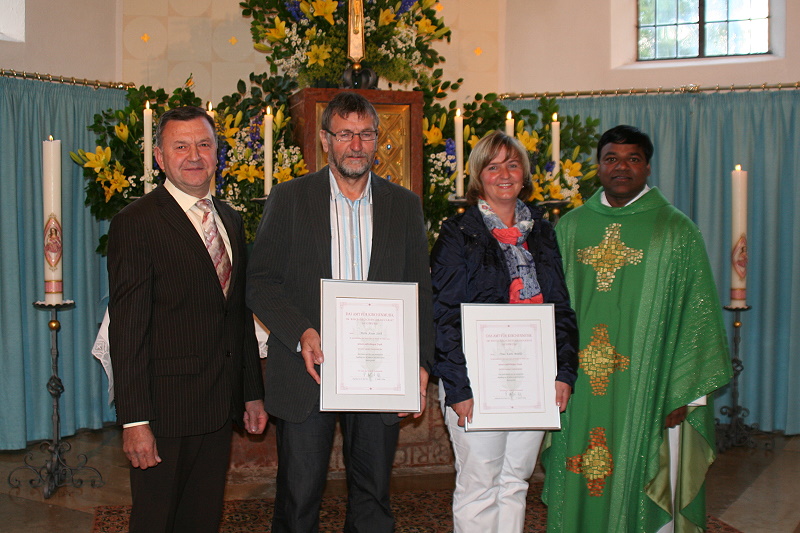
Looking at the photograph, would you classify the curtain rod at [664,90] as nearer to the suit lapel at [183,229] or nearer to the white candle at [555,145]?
the white candle at [555,145]

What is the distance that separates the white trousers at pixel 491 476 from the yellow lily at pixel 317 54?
2183 mm

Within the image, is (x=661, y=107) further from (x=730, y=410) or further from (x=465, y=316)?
(x=465, y=316)

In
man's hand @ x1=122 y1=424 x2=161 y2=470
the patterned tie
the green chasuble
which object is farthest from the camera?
the green chasuble

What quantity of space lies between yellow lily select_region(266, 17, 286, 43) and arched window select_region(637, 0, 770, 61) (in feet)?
11.0

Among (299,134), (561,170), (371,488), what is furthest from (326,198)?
(561,170)

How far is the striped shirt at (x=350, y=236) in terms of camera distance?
259 centimetres

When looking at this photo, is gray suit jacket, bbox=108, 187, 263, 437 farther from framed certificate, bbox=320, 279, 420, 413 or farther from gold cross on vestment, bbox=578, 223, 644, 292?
gold cross on vestment, bbox=578, 223, 644, 292

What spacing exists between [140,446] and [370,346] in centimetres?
71

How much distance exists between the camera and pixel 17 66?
5324mm

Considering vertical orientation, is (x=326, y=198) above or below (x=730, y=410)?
above

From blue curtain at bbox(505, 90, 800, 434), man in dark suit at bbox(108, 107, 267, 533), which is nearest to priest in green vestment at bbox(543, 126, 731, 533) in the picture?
man in dark suit at bbox(108, 107, 267, 533)

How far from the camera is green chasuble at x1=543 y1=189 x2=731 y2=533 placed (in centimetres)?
304

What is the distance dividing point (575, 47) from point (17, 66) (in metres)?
4.02

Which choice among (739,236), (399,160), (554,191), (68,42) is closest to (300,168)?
(399,160)
